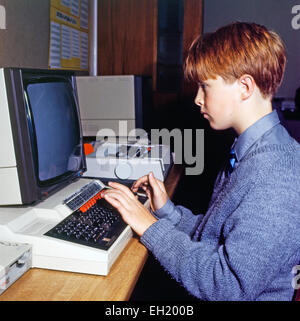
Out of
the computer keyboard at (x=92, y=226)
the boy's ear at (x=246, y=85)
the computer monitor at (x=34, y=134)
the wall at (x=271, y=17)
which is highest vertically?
the wall at (x=271, y=17)

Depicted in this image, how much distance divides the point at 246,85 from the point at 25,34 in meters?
1.09

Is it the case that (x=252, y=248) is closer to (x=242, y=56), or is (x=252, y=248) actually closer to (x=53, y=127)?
(x=242, y=56)

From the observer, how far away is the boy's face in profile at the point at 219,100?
0.84 m

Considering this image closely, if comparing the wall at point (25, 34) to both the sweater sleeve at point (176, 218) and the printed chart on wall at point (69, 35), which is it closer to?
the printed chart on wall at point (69, 35)

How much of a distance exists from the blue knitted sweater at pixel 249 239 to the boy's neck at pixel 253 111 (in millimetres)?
78

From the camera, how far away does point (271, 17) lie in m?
3.50

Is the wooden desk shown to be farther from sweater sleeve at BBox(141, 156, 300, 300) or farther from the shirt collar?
the shirt collar

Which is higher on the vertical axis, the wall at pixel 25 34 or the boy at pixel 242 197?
the wall at pixel 25 34

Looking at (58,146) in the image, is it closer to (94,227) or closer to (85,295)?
(94,227)

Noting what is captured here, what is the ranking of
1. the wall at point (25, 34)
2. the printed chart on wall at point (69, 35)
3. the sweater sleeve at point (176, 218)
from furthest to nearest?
the printed chart on wall at point (69, 35) < the wall at point (25, 34) < the sweater sleeve at point (176, 218)

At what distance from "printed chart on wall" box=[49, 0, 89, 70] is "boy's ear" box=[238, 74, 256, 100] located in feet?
3.90

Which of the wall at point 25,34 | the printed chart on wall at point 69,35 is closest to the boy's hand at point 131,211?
the wall at point 25,34
